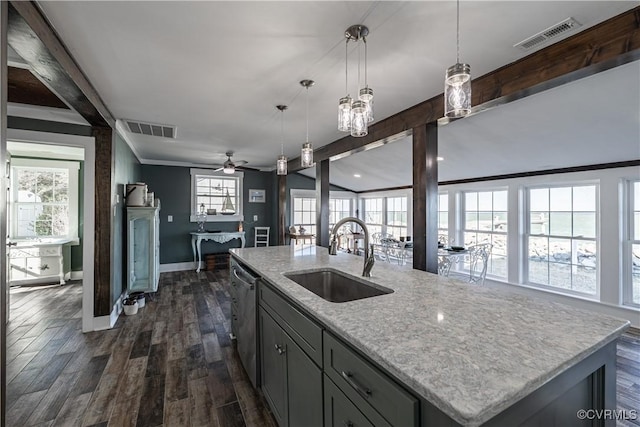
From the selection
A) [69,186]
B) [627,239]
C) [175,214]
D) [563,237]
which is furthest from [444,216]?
[69,186]

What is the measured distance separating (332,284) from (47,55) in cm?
233

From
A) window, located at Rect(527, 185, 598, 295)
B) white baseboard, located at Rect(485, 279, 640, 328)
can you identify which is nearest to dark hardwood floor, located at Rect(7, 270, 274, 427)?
white baseboard, located at Rect(485, 279, 640, 328)

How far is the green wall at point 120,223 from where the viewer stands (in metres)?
3.48

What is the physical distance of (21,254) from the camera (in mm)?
4875

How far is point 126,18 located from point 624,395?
419 centimetres

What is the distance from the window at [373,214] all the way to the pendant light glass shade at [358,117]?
6108 millimetres

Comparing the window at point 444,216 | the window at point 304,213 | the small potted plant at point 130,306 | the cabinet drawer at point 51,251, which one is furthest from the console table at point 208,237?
the window at point 444,216

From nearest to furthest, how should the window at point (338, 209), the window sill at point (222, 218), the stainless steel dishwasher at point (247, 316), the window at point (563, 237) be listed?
the stainless steel dishwasher at point (247, 316)
the window at point (563, 237)
the window sill at point (222, 218)
the window at point (338, 209)

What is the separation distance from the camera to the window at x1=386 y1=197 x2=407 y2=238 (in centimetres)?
698

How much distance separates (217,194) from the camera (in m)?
6.86

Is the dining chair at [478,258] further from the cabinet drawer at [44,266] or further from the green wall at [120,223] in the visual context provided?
the cabinet drawer at [44,266]

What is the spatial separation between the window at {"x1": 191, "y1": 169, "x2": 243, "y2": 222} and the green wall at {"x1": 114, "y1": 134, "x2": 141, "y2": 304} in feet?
6.98

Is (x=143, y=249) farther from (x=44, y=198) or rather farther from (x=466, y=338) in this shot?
(x=466, y=338)

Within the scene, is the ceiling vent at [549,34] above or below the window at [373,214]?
above
